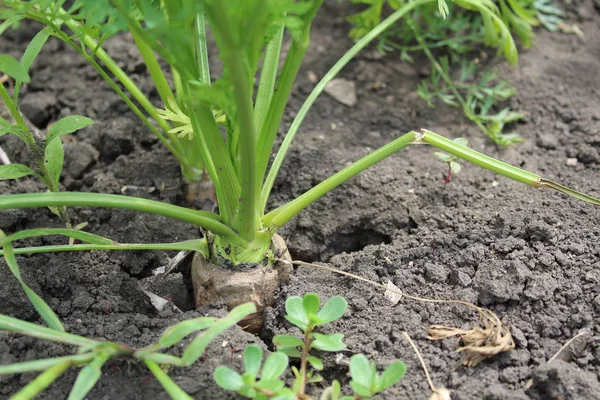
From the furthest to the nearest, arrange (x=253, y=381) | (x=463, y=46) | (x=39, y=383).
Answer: (x=463, y=46) → (x=253, y=381) → (x=39, y=383)

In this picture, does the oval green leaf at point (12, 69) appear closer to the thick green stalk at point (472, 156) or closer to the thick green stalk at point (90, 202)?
the thick green stalk at point (90, 202)

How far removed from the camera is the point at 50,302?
1.40 meters

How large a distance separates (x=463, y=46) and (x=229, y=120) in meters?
1.11

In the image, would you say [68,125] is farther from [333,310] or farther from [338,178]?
[333,310]

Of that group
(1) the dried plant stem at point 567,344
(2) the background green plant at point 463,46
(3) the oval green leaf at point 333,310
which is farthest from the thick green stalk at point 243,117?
(2) the background green plant at point 463,46

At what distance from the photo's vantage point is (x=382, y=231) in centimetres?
163

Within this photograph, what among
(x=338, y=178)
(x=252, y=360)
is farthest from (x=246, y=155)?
(x=252, y=360)

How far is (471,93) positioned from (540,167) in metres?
0.32

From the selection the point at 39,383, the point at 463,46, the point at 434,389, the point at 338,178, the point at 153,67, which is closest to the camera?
the point at 39,383

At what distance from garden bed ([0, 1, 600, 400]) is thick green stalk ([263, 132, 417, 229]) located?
0.16 metres

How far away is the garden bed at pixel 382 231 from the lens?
128 cm

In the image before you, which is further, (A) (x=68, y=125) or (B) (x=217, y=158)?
(A) (x=68, y=125)

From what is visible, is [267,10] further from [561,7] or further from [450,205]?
[561,7]

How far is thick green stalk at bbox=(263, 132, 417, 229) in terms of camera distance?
1.31m
